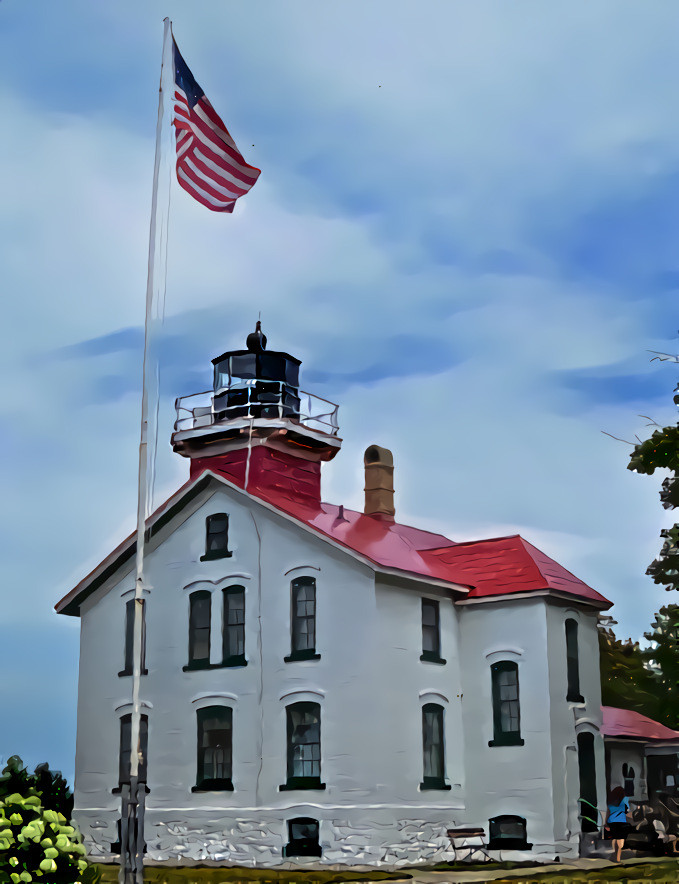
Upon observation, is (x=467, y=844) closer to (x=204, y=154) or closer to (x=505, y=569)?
(x=505, y=569)

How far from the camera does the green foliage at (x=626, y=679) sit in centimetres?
3966

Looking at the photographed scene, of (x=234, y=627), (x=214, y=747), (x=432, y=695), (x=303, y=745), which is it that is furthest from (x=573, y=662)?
(x=214, y=747)

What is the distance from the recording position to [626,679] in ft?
137

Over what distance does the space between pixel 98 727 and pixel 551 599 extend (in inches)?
436

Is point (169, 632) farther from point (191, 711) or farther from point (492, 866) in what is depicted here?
point (492, 866)

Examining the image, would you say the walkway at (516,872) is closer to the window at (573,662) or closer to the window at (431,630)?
the window at (573,662)

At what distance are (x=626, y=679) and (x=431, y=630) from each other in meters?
17.1

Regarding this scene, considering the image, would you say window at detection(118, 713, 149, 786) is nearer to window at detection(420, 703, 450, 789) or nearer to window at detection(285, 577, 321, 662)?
window at detection(285, 577, 321, 662)

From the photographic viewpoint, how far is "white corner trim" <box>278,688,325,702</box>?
25.6 meters

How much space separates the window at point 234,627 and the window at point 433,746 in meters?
4.23

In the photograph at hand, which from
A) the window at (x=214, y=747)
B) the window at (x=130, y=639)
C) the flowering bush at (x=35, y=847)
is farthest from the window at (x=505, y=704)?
the flowering bush at (x=35, y=847)

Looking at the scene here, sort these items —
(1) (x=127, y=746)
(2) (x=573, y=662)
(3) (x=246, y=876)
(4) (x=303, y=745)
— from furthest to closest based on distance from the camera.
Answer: (1) (x=127, y=746) → (2) (x=573, y=662) → (4) (x=303, y=745) → (3) (x=246, y=876)

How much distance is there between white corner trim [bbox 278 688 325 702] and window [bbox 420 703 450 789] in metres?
2.37

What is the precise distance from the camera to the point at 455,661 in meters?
27.3
